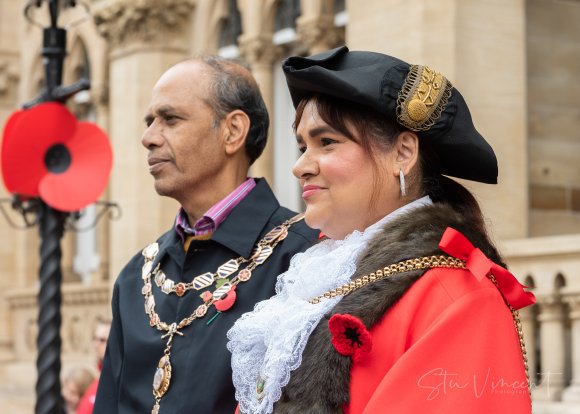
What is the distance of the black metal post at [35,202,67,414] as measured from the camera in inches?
237

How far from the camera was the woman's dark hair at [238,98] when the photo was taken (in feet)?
11.0

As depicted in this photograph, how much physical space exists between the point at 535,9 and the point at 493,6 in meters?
0.65

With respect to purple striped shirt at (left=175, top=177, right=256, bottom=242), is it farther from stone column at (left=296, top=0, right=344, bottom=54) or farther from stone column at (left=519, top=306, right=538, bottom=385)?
stone column at (left=296, top=0, right=344, bottom=54)

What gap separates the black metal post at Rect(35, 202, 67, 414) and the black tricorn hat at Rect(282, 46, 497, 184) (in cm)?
406

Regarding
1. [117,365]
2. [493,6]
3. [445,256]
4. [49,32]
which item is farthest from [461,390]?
[493,6]

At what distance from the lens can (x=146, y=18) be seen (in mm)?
11227

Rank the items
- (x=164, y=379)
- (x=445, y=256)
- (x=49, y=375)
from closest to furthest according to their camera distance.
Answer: (x=445, y=256), (x=164, y=379), (x=49, y=375)

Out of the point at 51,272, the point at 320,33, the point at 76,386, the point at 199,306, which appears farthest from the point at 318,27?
the point at 199,306

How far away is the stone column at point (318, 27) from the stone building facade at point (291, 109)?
0.01 metres

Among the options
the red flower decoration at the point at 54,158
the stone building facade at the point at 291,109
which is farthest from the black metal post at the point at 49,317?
the stone building facade at the point at 291,109

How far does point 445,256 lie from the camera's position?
7.14 ft

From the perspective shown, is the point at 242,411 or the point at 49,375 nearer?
the point at 242,411

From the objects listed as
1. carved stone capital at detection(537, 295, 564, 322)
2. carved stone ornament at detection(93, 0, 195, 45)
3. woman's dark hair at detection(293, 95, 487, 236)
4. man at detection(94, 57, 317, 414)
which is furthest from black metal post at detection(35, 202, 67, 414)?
carved stone ornament at detection(93, 0, 195, 45)

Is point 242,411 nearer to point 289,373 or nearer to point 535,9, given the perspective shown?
point 289,373
